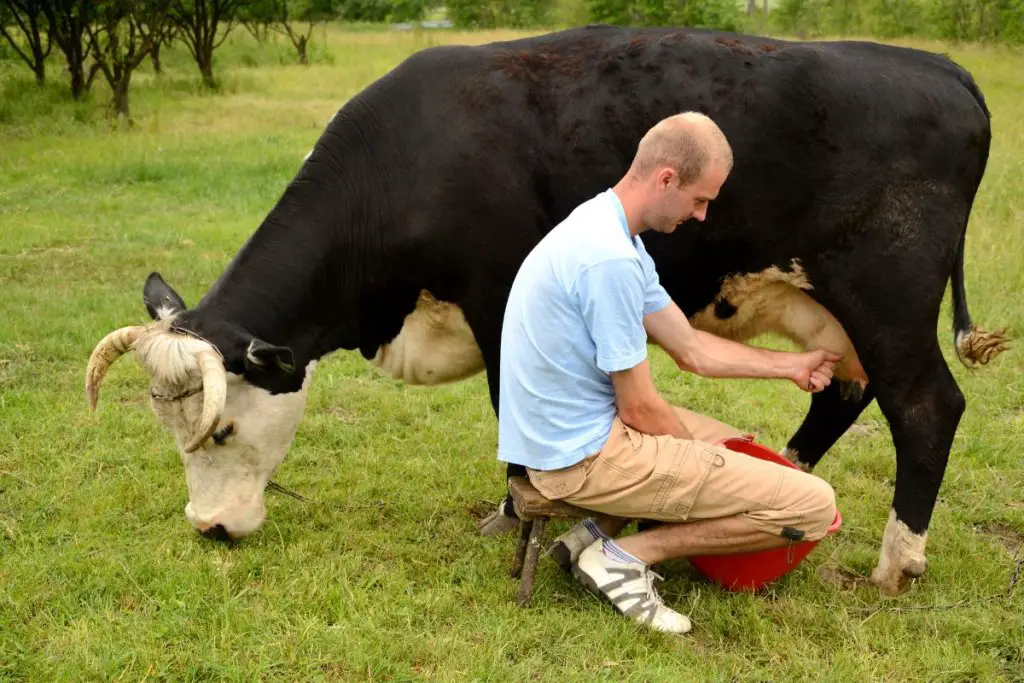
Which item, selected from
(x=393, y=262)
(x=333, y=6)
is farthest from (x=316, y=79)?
(x=333, y=6)

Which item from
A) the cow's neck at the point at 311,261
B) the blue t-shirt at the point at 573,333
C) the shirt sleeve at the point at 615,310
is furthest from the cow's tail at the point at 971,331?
the cow's neck at the point at 311,261

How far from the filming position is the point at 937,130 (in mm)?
4340

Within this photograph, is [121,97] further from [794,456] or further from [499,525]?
[794,456]

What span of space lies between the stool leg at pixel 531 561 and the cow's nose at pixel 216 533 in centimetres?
137

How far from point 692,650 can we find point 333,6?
53393 millimetres

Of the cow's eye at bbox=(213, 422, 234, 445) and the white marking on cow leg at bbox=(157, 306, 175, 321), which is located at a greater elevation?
the white marking on cow leg at bbox=(157, 306, 175, 321)

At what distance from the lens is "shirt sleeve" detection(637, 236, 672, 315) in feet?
12.9

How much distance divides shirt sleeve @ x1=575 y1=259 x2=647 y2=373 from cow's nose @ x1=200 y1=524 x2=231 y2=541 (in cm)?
198

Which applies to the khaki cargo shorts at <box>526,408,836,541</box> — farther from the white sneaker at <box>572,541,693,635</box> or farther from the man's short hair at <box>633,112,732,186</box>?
the man's short hair at <box>633,112,732,186</box>

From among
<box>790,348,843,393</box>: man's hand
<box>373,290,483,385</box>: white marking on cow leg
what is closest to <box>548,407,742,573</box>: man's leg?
<box>790,348,843,393</box>: man's hand

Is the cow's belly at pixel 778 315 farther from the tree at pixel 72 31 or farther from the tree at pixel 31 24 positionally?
the tree at pixel 31 24

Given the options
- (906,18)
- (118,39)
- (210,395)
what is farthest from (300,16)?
(210,395)

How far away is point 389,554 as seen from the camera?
481 cm

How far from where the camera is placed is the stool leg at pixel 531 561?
13.8 ft
